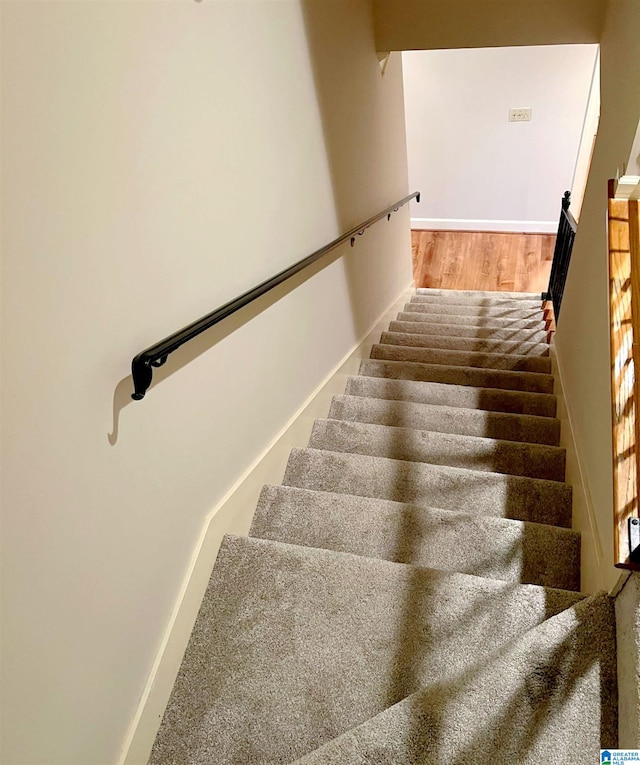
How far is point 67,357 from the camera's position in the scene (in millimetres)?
943

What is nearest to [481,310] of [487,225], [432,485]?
[487,225]

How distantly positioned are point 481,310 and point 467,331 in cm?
65

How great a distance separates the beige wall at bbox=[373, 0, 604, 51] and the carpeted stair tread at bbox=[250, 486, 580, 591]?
8.41 feet

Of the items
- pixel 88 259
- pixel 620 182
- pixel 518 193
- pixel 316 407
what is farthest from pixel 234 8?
pixel 518 193

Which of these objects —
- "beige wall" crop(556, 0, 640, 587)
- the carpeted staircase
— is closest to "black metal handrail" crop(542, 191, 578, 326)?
"beige wall" crop(556, 0, 640, 587)

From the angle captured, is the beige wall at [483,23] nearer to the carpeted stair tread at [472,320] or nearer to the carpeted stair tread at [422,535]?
the carpeted stair tread at [472,320]

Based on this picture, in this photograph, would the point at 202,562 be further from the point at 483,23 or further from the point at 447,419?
the point at 483,23

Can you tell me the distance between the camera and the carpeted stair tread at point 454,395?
8.21 ft

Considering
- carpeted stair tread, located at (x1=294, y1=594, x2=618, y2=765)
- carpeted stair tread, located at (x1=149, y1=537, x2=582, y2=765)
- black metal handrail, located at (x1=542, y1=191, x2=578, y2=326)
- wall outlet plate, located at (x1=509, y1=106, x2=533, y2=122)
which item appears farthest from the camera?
wall outlet plate, located at (x1=509, y1=106, x2=533, y2=122)

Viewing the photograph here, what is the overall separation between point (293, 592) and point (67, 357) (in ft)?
2.79

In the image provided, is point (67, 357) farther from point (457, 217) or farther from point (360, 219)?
point (457, 217)

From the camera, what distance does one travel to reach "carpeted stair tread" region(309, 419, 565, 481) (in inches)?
80.7

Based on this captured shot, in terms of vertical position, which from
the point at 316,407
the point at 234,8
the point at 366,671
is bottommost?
the point at 366,671

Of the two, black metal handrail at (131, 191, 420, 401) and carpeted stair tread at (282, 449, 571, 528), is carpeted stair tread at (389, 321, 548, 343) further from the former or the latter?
black metal handrail at (131, 191, 420, 401)
